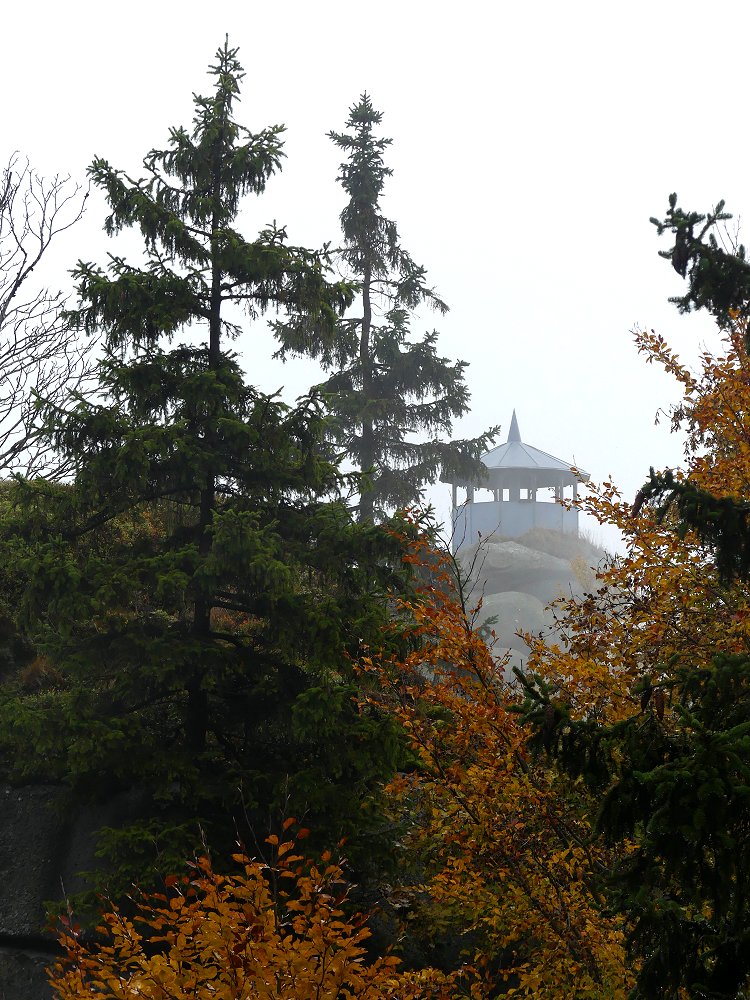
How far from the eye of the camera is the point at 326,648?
823cm

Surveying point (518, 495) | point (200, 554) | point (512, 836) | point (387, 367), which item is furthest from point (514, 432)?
point (512, 836)

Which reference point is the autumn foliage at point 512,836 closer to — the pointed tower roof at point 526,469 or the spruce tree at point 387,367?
the spruce tree at point 387,367

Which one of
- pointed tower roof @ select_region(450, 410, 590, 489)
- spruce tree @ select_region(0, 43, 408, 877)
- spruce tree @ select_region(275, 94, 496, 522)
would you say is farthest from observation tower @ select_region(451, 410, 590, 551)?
spruce tree @ select_region(0, 43, 408, 877)

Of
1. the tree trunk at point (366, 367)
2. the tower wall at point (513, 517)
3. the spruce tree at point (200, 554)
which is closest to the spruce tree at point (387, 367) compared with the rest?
the tree trunk at point (366, 367)

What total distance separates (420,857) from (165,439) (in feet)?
15.7

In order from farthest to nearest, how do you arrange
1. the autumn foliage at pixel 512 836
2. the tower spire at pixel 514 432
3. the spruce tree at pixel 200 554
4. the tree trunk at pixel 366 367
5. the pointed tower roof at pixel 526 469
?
the tower spire at pixel 514 432, the pointed tower roof at pixel 526 469, the tree trunk at pixel 366 367, the spruce tree at pixel 200 554, the autumn foliage at pixel 512 836

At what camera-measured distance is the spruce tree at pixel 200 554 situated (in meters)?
8.12

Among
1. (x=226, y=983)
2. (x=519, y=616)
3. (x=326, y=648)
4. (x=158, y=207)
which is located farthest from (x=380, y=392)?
(x=519, y=616)

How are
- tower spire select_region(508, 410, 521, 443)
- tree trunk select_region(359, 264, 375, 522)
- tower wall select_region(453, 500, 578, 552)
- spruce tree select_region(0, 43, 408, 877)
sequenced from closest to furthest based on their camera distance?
spruce tree select_region(0, 43, 408, 877), tree trunk select_region(359, 264, 375, 522), tower wall select_region(453, 500, 578, 552), tower spire select_region(508, 410, 521, 443)

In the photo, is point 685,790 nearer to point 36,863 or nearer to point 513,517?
point 36,863

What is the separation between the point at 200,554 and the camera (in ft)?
29.3

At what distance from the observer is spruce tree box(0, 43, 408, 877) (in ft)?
26.7

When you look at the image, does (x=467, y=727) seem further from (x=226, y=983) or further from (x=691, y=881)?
(x=691, y=881)

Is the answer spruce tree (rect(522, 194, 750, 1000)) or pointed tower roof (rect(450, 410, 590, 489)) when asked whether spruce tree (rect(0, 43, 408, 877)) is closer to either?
spruce tree (rect(522, 194, 750, 1000))
